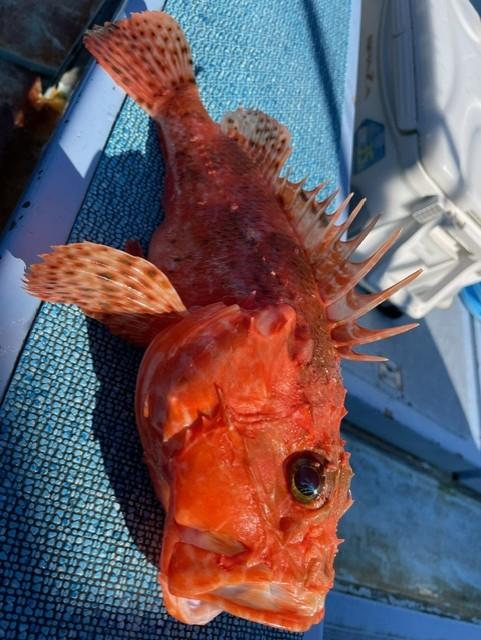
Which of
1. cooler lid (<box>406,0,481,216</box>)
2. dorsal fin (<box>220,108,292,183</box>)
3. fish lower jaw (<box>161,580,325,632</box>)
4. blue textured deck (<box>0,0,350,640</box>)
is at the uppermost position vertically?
cooler lid (<box>406,0,481,216</box>)

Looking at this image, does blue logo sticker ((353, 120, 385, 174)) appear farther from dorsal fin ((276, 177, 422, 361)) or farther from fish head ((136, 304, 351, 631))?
fish head ((136, 304, 351, 631))

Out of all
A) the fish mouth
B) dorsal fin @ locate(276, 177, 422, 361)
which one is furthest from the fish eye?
dorsal fin @ locate(276, 177, 422, 361)

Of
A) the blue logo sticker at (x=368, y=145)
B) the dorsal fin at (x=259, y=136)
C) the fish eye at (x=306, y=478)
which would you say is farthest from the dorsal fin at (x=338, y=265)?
the blue logo sticker at (x=368, y=145)

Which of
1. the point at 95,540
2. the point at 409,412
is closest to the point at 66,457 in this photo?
the point at 95,540

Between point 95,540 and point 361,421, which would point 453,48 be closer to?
point 361,421

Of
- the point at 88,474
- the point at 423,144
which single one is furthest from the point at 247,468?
the point at 423,144

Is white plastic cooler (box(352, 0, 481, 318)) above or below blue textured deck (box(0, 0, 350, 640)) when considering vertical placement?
above

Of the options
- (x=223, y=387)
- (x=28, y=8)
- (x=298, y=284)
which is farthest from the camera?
(x=28, y=8)

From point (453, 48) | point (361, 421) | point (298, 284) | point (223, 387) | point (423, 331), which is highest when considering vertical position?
point (453, 48)
